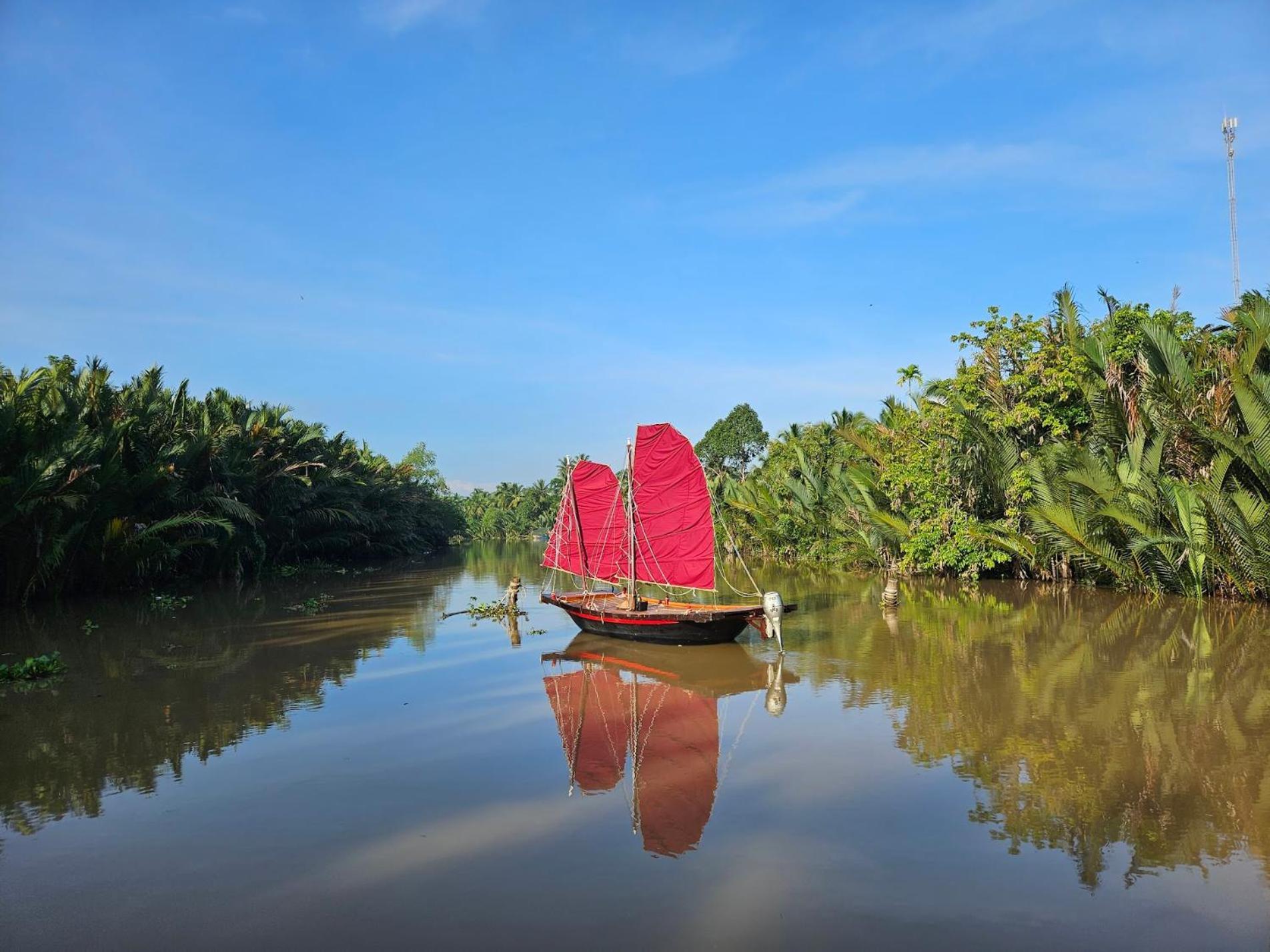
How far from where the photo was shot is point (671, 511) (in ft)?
47.6

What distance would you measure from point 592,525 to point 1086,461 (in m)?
8.98

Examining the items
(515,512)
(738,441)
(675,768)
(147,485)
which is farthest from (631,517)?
(515,512)

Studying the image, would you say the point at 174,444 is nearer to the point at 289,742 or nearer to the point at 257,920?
the point at 289,742

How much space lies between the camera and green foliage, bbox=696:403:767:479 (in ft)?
202

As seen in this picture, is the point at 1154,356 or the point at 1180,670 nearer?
the point at 1180,670

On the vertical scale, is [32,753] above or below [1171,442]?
Result: below

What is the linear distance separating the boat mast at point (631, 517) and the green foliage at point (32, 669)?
806cm

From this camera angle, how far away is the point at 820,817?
238 inches

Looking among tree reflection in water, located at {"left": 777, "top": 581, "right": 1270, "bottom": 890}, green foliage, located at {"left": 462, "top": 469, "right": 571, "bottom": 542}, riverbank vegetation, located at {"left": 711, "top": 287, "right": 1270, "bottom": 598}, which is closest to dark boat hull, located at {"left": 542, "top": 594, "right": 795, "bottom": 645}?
tree reflection in water, located at {"left": 777, "top": 581, "right": 1270, "bottom": 890}

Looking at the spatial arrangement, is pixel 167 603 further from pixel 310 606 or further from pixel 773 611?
pixel 773 611

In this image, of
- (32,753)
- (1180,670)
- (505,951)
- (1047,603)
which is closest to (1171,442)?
(1047,603)

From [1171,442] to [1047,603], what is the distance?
3638 mm

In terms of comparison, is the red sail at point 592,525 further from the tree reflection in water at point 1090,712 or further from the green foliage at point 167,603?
the green foliage at point 167,603

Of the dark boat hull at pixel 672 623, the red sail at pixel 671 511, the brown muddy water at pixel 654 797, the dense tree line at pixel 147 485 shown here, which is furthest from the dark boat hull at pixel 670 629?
the dense tree line at pixel 147 485
